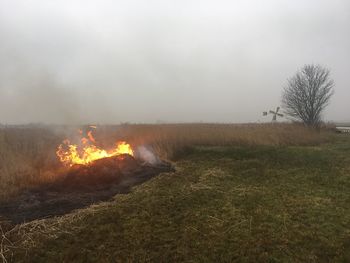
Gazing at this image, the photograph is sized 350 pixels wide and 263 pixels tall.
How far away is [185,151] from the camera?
2234 centimetres

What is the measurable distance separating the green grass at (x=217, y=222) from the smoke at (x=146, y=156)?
351 cm

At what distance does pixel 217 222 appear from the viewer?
34.1 ft

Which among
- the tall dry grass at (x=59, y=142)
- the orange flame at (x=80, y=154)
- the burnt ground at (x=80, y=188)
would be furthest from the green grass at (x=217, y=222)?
the tall dry grass at (x=59, y=142)

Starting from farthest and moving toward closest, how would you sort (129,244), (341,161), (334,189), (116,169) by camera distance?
1. (341,161)
2. (116,169)
3. (334,189)
4. (129,244)

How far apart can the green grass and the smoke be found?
11.5 feet

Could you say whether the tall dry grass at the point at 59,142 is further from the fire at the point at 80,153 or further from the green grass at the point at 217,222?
the green grass at the point at 217,222

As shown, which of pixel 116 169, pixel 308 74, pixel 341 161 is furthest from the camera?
pixel 308 74

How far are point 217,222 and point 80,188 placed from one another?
6993 millimetres

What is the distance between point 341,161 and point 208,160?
25.0 ft

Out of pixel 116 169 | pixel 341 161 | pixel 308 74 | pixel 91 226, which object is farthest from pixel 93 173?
pixel 308 74

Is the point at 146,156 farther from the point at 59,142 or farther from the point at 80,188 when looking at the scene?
the point at 59,142

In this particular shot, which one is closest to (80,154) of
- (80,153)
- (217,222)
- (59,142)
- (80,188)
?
(80,153)

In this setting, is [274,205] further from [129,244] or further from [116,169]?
[116,169]

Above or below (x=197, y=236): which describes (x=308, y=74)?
above
